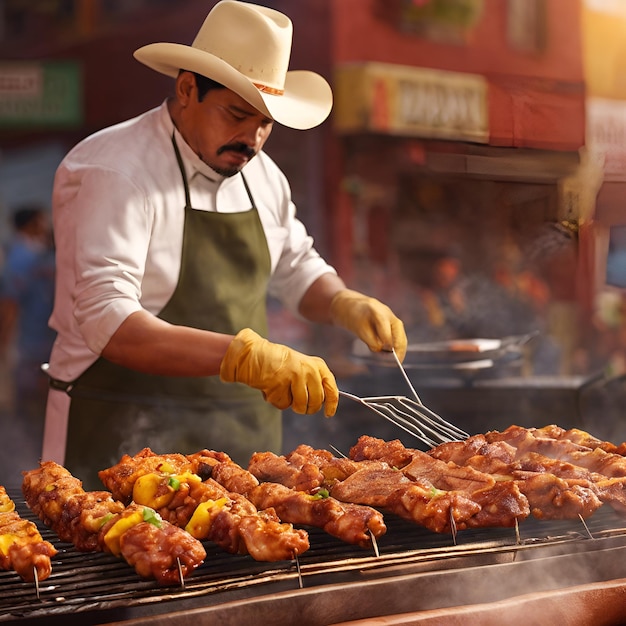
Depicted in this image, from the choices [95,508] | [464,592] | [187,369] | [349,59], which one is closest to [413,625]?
[464,592]

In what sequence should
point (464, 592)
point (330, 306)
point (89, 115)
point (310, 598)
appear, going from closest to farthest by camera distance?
point (310, 598) → point (464, 592) → point (330, 306) → point (89, 115)

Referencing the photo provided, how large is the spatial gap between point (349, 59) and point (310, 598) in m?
7.88

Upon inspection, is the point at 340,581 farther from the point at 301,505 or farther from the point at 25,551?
the point at 25,551

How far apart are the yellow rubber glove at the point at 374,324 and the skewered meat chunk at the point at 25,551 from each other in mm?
1934

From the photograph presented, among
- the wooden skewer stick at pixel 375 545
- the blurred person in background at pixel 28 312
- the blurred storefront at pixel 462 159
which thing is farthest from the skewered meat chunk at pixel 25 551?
the blurred storefront at pixel 462 159

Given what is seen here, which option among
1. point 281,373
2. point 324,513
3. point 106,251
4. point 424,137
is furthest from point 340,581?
point 424,137

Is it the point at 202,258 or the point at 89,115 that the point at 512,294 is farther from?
the point at 202,258

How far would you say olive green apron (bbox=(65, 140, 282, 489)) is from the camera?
3891 millimetres

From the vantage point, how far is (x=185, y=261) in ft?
12.9

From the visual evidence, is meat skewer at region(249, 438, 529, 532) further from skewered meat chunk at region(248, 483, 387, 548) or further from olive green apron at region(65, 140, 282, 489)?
olive green apron at region(65, 140, 282, 489)

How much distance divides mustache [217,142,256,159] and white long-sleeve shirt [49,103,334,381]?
23 centimetres

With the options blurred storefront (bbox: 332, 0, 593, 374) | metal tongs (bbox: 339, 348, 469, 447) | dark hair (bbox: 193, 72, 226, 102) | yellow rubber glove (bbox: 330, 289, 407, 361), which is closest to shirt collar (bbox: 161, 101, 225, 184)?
dark hair (bbox: 193, 72, 226, 102)

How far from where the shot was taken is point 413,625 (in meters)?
2.29

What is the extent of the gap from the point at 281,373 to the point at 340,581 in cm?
99
